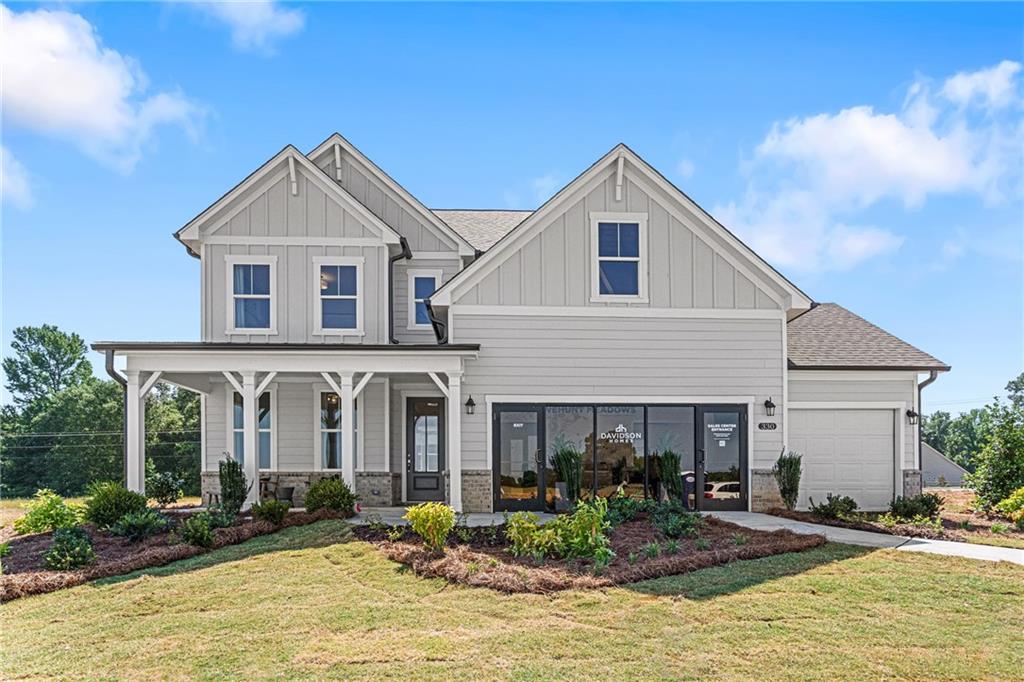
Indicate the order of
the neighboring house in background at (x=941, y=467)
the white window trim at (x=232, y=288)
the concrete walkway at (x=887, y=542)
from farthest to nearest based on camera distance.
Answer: the neighboring house in background at (x=941, y=467), the white window trim at (x=232, y=288), the concrete walkway at (x=887, y=542)

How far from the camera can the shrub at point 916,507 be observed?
47.4ft

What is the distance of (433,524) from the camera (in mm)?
10648

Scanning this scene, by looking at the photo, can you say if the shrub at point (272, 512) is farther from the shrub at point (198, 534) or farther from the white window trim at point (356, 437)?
the white window trim at point (356, 437)

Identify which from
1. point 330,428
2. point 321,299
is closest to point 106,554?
point 330,428

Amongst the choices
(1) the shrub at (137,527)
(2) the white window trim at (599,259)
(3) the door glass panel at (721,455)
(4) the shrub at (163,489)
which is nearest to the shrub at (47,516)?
(1) the shrub at (137,527)

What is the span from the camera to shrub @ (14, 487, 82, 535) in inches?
523

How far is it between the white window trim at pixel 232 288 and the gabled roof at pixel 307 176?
868 mm

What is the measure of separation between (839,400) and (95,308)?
26.9 meters

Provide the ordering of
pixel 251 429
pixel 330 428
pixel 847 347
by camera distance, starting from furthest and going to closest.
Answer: pixel 847 347 → pixel 330 428 → pixel 251 429

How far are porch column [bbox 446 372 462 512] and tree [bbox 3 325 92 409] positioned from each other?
4461 cm

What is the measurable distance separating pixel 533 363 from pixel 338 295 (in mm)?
4594

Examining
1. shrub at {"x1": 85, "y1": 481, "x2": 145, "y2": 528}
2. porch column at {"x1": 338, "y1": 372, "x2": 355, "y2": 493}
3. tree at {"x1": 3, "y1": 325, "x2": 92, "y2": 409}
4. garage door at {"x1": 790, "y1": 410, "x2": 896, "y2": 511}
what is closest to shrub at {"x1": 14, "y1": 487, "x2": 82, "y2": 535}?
shrub at {"x1": 85, "y1": 481, "x2": 145, "y2": 528}

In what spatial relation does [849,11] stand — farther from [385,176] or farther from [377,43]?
[385,176]

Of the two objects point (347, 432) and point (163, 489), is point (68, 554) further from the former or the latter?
point (163, 489)
